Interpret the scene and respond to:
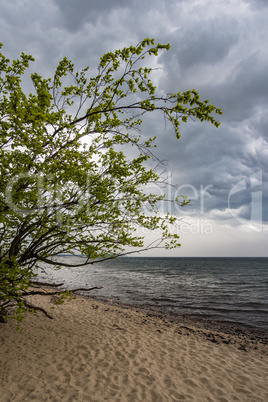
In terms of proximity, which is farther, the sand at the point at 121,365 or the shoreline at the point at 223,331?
the shoreline at the point at 223,331

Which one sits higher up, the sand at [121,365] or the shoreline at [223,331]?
the sand at [121,365]

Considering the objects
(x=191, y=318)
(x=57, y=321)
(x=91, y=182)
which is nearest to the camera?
(x=91, y=182)

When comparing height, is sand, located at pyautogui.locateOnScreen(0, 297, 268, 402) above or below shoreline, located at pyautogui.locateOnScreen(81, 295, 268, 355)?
above

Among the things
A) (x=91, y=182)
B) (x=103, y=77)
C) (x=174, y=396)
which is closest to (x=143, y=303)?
(x=174, y=396)

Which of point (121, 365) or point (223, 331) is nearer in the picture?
point (121, 365)

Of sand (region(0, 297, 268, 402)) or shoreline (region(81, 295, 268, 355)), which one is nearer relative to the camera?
sand (region(0, 297, 268, 402))

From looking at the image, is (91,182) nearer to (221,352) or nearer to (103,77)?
(103,77)

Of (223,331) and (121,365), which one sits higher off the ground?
(121,365)

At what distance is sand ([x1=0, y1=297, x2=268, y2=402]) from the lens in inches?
223

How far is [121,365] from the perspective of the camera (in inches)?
276

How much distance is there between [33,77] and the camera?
5449mm

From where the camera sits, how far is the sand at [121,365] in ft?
18.6

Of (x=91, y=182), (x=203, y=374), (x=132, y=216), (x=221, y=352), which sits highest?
(x=91, y=182)

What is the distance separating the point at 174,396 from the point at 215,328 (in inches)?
378
